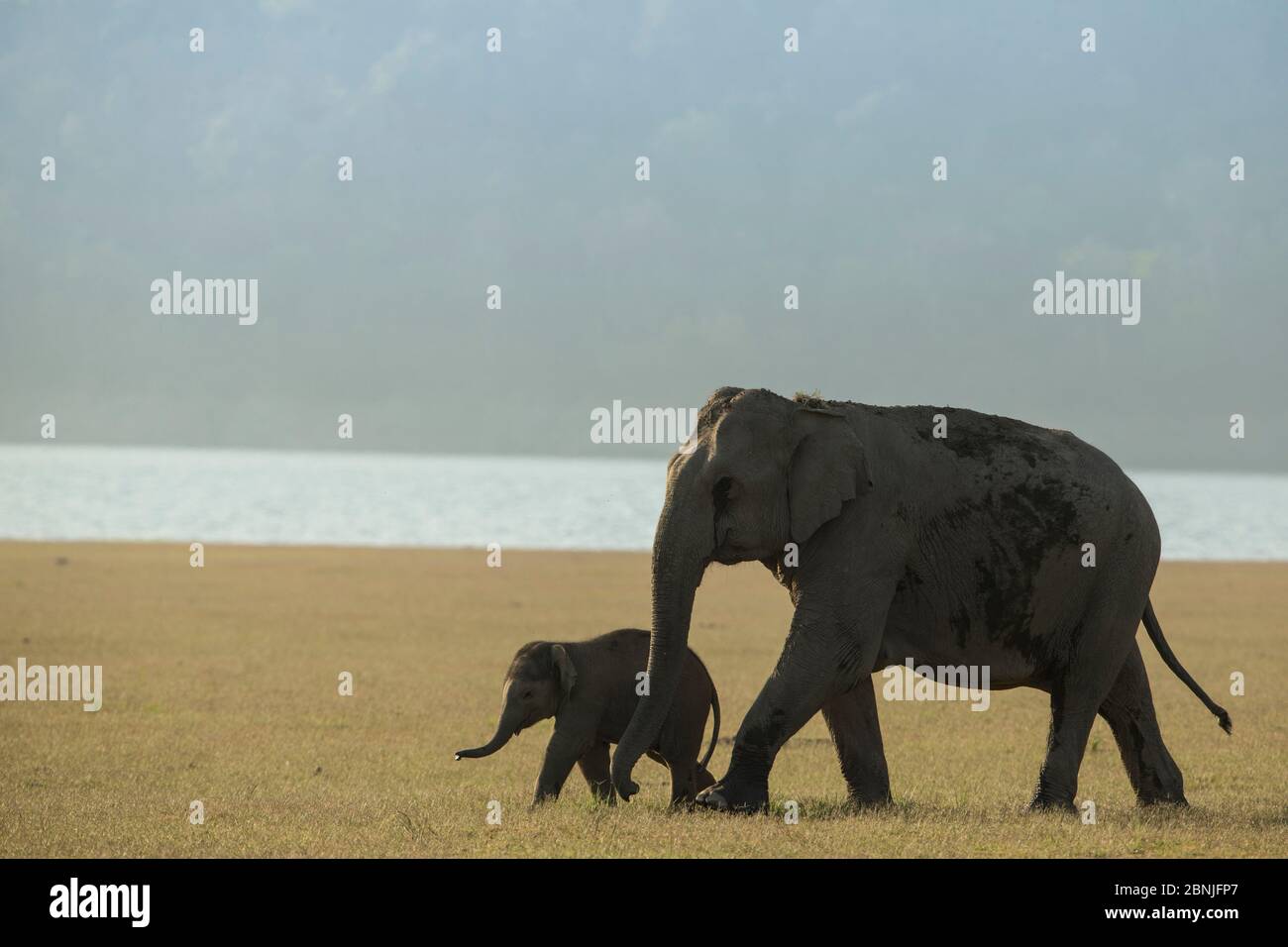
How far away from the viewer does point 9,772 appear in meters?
16.4

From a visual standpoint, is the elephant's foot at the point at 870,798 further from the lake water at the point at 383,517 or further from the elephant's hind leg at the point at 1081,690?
the lake water at the point at 383,517

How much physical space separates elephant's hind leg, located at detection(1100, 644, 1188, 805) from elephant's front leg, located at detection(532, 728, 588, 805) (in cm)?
504

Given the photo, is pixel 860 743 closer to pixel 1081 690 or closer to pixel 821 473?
pixel 1081 690

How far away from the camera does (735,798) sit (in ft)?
43.4

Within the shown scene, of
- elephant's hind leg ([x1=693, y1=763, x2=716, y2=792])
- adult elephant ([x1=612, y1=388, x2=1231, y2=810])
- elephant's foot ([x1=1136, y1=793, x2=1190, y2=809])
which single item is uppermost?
adult elephant ([x1=612, y1=388, x2=1231, y2=810])

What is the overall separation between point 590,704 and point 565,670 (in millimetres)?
415

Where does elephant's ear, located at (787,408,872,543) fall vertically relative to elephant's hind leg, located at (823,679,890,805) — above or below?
above

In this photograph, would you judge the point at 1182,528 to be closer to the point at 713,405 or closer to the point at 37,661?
the point at 37,661

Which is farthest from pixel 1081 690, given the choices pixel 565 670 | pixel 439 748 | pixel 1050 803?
pixel 439 748

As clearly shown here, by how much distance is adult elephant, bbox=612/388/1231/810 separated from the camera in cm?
1325

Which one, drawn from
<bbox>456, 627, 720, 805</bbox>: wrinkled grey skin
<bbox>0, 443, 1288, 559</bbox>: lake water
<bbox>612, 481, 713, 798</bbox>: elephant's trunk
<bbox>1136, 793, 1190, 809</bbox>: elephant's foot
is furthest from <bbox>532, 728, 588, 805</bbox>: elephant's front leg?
<bbox>0, 443, 1288, 559</bbox>: lake water

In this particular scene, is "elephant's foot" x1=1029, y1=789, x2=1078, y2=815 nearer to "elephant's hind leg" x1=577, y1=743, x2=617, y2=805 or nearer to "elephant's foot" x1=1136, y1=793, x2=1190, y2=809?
"elephant's foot" x1=1136, y1=793, x2=1190, y2=809
